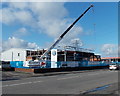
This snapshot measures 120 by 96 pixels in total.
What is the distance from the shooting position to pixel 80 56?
56344 millimetres

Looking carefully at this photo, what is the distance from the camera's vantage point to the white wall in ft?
232

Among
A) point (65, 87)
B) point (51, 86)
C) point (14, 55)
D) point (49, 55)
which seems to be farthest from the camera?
point (14, 55)

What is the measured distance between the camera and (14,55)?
250ft

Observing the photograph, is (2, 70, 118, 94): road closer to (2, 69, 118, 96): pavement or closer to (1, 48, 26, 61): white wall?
(2, 69, 118, 96): pavement

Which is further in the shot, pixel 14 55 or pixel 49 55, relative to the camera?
pixel 14 55

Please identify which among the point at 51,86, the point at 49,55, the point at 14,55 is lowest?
the point at 51,86

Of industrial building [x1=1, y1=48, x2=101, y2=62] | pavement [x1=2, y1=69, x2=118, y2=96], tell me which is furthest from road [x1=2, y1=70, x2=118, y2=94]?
industrial building [x1=1, y1=48, x2=101, y2=62]

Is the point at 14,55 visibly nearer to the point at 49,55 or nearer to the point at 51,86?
the point at 49,55

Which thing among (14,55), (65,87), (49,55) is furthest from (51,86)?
(14,55)

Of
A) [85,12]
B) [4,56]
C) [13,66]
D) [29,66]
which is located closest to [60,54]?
[85,12]

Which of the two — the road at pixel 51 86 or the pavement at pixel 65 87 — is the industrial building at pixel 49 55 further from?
the road at pixel 51 86

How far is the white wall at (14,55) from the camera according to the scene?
70.8 meters

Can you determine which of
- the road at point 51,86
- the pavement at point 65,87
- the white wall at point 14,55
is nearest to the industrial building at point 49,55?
the white wall at point 14,55

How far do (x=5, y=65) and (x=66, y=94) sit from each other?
2708 centimetres
